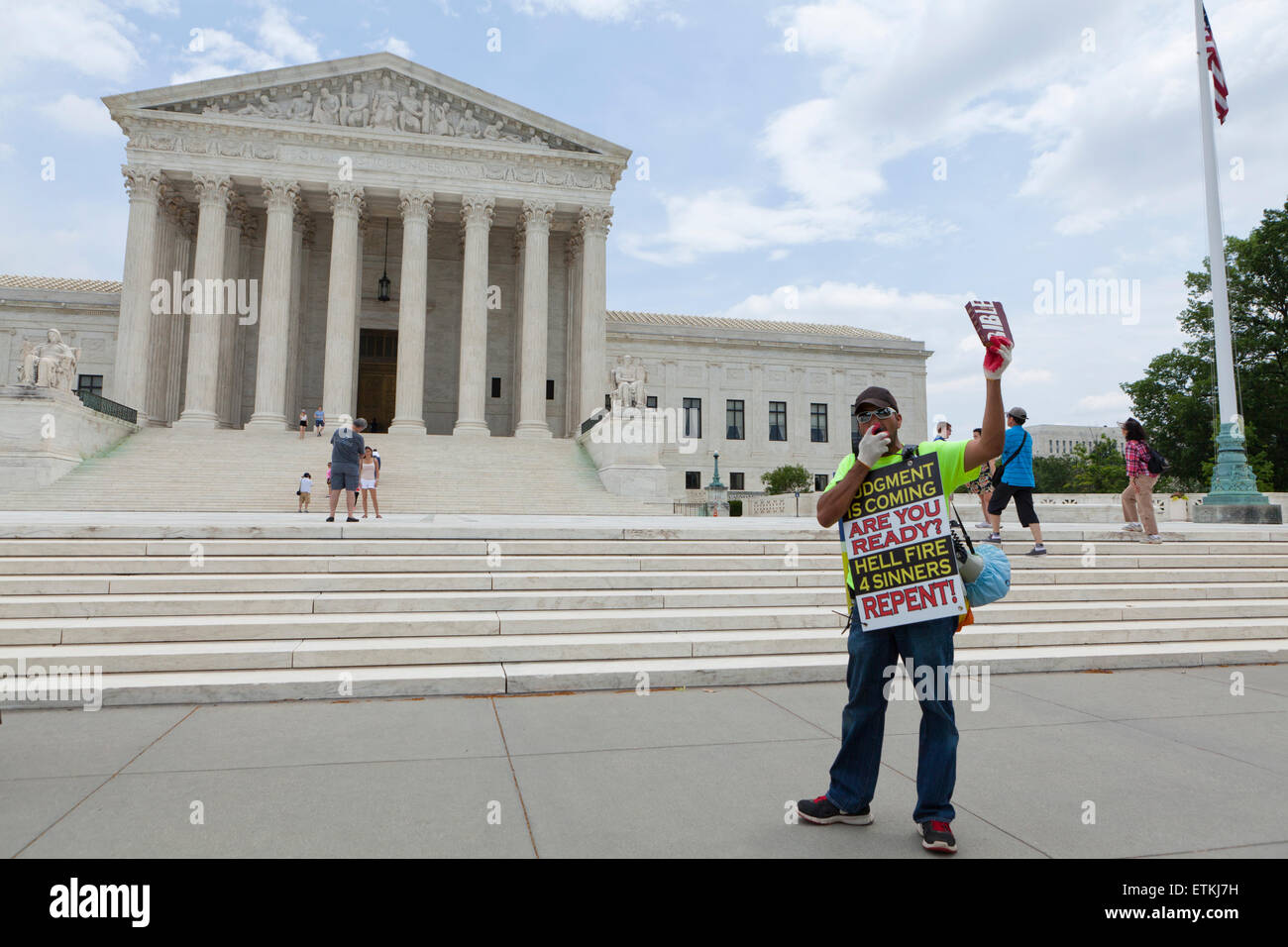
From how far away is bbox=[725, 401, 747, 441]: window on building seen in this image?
51344mm

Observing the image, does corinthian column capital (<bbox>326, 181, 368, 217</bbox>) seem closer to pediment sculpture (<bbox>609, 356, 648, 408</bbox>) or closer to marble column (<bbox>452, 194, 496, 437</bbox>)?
marble column (<bbox>452, 194, 496, 437</bbox>)

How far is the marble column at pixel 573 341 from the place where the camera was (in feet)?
125

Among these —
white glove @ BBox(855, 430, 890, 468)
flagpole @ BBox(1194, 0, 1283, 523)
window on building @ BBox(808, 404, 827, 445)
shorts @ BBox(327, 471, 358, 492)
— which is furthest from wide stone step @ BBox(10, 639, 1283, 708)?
window on building @ BBox(808, 404, 827, 445)

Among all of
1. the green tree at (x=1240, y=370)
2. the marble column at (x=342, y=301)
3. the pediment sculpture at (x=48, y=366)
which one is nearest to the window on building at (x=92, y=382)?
the marble column at (x=342, y=301)

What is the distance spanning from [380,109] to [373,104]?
20.7 inches

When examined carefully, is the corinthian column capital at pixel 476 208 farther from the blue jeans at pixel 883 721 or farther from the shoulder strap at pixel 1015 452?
the blue jeans at pixel 883 721

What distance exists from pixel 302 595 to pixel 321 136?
104ft

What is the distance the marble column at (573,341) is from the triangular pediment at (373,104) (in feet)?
16.7

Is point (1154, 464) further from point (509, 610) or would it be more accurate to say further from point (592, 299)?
point (592, 299)

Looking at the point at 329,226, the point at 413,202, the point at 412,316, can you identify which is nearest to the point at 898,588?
the point at 412,316

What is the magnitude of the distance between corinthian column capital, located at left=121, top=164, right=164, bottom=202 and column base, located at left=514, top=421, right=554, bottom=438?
1754 centimetres
